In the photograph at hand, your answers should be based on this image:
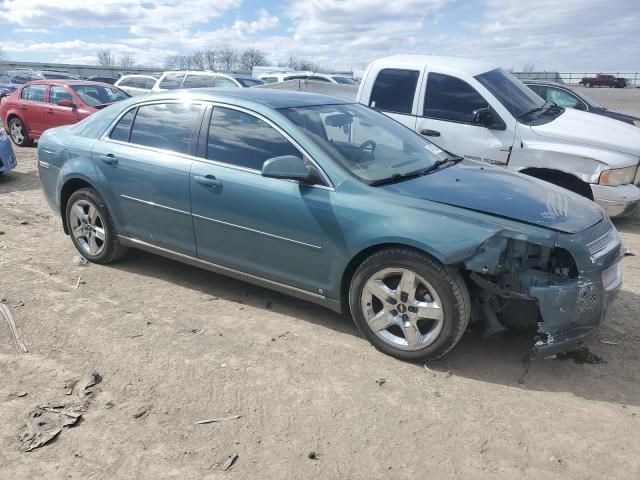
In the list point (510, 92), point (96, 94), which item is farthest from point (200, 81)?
point (510, 92)

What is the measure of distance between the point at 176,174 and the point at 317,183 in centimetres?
124

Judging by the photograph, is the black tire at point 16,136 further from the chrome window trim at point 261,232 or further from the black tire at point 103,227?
the chrome window trim at point 261,232

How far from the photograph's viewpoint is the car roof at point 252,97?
4.04 metres

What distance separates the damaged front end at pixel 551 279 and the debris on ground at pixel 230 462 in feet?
5.35

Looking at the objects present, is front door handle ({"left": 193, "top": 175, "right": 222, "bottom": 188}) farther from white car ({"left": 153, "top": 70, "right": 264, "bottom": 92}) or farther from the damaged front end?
white car ({"left": 153, "top": 70, "right": 264, "bottom": 92})

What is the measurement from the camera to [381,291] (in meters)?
3.39

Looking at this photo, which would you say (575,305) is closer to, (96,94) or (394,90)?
(394,90)

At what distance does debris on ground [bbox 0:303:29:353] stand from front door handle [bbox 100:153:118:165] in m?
1.41

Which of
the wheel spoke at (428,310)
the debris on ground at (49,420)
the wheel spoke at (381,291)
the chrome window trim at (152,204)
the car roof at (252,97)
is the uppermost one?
the car roof at (252,97)

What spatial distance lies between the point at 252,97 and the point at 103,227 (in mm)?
1886

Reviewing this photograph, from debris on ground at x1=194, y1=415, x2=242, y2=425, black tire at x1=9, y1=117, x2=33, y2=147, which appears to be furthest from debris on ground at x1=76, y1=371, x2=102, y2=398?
black tire at x1=9, y1=117, x2=33, y2=147

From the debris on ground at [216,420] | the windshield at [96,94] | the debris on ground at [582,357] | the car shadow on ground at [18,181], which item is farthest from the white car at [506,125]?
the windshield at [96,94]

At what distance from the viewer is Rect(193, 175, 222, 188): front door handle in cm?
392

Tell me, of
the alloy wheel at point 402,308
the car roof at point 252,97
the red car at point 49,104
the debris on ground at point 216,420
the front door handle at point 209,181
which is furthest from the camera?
the red car at point 49,104
